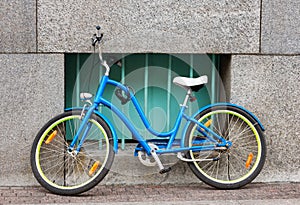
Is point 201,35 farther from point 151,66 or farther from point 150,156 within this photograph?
point 150,156

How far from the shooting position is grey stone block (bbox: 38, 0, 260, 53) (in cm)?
617

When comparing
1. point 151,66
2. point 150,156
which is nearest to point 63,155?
point 150,156

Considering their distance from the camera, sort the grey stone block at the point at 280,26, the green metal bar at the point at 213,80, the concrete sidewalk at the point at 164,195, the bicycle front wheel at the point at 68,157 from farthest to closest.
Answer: the green metal bar at the point at 213,80 → the grey stone block at the point at 280,26 → the bicycle front wheel at the point at 68,157 → the concrete sidewalk at the point at 164,195

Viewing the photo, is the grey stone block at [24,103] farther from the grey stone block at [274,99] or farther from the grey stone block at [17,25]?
the grey stone block at [274,99]

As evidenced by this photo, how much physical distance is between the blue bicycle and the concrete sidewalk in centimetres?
14

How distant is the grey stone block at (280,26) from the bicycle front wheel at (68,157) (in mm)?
2080

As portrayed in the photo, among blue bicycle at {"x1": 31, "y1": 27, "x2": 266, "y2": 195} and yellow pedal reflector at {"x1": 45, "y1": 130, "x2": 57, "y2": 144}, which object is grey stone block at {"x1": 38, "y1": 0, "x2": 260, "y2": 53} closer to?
blue bicycle at {"x1": 31, "y1": 27, "x2": 266, "y2": 195}

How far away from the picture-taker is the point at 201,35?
20.8ft

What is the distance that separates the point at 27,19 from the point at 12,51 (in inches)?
14.7

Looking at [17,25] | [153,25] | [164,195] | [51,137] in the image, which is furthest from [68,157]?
[153,25]

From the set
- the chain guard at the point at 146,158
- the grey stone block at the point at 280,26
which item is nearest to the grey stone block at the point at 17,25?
the chain guard at the point at 146,158

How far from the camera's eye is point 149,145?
20.0ft

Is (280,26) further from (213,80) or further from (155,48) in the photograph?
(155,48)

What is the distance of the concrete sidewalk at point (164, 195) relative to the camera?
5734 millimetres
